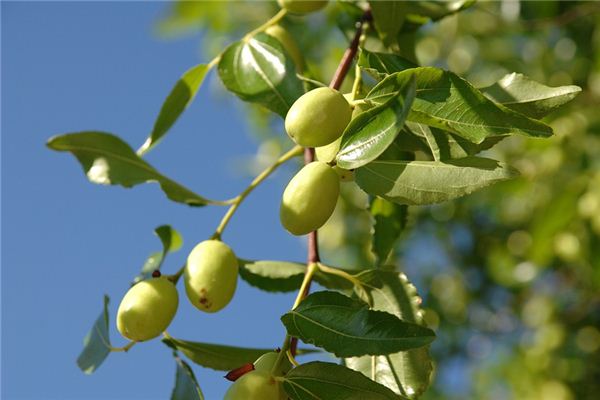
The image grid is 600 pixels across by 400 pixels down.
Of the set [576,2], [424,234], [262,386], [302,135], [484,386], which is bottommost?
[484,386]

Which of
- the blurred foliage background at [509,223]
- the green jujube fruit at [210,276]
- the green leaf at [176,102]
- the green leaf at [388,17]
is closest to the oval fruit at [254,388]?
the green jujube fruit at [210,276]

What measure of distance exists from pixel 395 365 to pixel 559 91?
1.08 feet

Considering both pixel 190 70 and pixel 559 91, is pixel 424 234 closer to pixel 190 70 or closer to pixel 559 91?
pixel 190 70

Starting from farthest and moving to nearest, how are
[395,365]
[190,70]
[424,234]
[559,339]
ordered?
[424,234]
[559,339]
[190,70]
[395,365]

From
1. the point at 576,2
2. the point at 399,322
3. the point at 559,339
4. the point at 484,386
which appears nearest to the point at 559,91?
the point at 399,322

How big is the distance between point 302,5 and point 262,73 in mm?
→ 142

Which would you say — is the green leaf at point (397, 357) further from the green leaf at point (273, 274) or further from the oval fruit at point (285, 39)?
the oval fruit at point (285, 39)

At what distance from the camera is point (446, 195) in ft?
2.55

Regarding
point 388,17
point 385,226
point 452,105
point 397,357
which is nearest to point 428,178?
point 452,105

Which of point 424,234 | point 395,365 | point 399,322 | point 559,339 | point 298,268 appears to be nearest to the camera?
point 399,322

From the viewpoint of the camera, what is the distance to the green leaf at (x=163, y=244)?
3.61 ft

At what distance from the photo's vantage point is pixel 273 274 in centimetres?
107

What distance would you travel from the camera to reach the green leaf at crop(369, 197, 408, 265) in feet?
3.59

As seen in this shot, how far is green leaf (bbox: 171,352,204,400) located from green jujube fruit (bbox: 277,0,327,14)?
51cm
